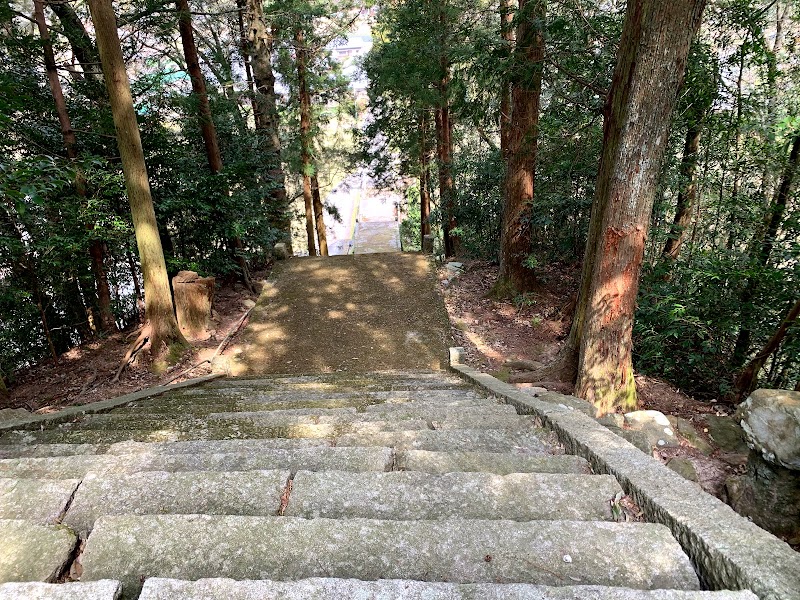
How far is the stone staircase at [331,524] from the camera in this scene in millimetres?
1164

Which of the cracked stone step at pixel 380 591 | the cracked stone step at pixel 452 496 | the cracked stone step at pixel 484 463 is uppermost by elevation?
the cracked stone step at pixel 380 591

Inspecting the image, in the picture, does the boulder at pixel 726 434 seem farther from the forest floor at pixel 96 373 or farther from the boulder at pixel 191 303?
the boulder at pixel 191 303

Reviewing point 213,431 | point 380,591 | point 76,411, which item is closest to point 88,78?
point 76,411

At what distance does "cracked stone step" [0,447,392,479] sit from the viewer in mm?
2090

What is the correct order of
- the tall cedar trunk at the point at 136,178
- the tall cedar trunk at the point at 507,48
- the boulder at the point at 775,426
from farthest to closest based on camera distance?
the tall cedar trunk at the point at 507,48, the tall cedar trunk at the point at 136,178, the boulder at the point at 775,426

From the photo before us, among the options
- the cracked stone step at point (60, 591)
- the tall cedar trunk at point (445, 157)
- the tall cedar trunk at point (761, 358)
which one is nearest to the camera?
the cracked stone step at point (60, 591)

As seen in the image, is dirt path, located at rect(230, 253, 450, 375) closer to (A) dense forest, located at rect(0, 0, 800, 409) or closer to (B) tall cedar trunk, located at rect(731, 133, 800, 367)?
(A) dense forest, located at rect(0, 0, 800, 409)

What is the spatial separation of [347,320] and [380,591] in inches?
281

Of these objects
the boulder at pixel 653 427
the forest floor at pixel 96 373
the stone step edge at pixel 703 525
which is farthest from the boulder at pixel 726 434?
the forest floor at pixel 96 373

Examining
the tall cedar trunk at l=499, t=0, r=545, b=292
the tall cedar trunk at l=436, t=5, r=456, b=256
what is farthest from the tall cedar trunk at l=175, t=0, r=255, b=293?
the tall cedar trunk at l=499, t=0, r=545, b=292

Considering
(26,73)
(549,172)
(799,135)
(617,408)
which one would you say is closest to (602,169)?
(799,135)

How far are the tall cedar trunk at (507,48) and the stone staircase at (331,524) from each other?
5.51 meters

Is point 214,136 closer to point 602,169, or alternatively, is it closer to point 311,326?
point 311,326

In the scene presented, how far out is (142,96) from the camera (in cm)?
803
